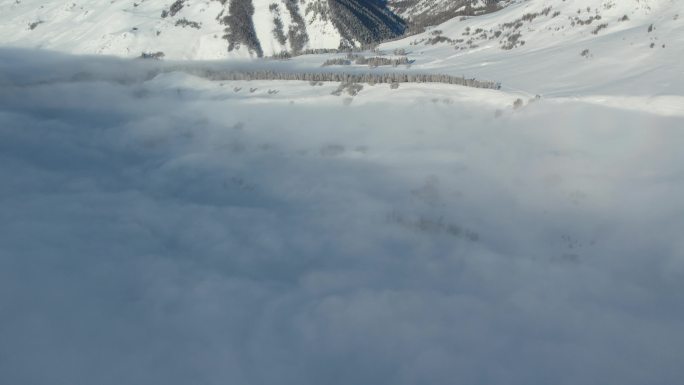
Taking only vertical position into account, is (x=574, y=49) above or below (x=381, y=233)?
above

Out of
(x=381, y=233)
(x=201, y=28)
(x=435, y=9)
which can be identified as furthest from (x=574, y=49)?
(x=435, y=9)

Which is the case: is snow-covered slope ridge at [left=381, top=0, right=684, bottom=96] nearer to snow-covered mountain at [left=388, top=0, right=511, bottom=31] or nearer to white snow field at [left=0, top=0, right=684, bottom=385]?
white snow field at [left=0, top=0, right=684, bottom=385]

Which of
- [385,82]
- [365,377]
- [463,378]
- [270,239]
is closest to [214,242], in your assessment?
[270,239]

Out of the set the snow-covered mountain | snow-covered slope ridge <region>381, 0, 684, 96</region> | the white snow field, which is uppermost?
the snow-covered mountain

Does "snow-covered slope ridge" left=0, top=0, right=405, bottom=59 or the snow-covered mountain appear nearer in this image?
"snow-covered slope ridge" left=0, top=0, right=405, bottom=59

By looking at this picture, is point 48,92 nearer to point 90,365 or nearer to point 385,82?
point 385,82

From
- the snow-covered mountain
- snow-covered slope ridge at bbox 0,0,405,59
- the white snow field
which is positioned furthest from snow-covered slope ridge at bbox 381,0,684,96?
snow-covered slope ridge at bbox 0,0,405,59

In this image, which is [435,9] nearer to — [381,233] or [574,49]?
[574,49]

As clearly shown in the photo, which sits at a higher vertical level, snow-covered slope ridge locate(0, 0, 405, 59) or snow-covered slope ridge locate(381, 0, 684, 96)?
snow-covered slope ridge locate(0, 0, 405, 59)
